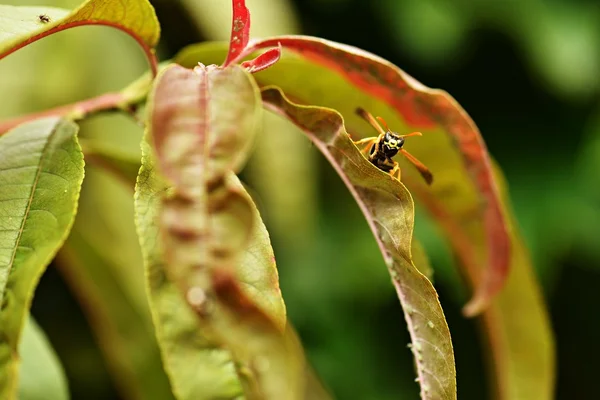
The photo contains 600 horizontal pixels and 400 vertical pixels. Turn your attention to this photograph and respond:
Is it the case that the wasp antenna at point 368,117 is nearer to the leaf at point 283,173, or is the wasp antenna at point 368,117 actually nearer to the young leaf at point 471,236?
the young leaf at point 471,236

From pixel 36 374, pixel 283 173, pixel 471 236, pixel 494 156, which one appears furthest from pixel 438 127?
pixel 494 156

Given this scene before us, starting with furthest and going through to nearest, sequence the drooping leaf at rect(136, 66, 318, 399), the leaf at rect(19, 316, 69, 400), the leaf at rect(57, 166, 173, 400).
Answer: the leaf at rect(57, 166, 173, 400), the leaf at rect(19, 316, 69, 400), the drooping leaf at rect(136, 66, 318, 399)

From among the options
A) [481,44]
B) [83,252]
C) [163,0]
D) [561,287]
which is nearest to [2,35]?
[83,252]

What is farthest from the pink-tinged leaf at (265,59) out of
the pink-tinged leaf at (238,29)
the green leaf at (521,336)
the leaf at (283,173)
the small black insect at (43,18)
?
the leaf at (283,173)

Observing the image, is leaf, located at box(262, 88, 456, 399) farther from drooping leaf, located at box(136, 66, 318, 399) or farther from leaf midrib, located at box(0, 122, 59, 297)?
leaf midrib, located at box(0, 122, 59, 297)

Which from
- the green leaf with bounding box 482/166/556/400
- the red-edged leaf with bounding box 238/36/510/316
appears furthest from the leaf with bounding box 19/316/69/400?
the green leaf with bounding box 482/166/556/400

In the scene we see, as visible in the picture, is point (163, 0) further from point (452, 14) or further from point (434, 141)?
point (434, 141)

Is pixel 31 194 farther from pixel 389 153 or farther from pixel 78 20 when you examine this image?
pixel 389 153
